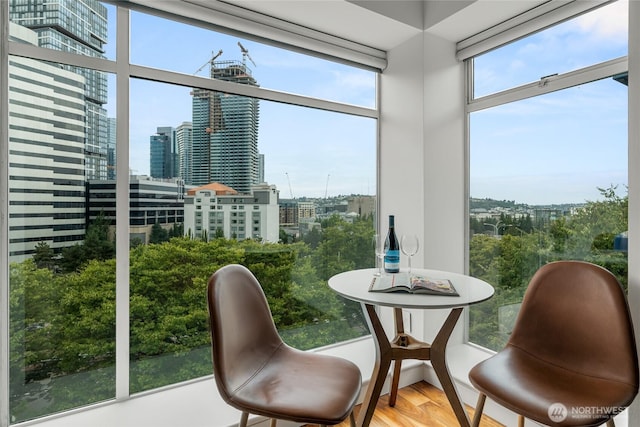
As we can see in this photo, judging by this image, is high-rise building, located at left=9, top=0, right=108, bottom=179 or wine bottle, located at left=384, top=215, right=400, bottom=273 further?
wine bottle, located at left=384, top=215, right=400, bottom=273

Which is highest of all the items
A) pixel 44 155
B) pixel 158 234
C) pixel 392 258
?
pixel 44 155

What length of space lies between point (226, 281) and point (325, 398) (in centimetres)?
60

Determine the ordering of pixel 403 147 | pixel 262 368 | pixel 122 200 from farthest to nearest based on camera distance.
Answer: pixel 403 147, pixel 122 200, pixel 262 368

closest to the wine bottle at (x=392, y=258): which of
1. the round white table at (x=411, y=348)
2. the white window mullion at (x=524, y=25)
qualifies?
the round white table at (x=411, y=348)

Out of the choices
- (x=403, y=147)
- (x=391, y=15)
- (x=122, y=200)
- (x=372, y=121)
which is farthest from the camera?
(x=372, y=121)

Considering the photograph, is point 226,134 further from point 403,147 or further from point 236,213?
point 403,147

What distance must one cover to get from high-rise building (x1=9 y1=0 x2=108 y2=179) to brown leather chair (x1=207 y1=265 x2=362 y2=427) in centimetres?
100

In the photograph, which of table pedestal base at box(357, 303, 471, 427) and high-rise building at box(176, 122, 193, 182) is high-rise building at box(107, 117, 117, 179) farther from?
table pedestal base at box(357, 303, 471, 427)

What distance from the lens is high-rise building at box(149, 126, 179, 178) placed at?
6.32ft

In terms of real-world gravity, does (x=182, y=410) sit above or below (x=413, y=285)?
below

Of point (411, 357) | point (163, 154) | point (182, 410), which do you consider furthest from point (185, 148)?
point (411, 357)

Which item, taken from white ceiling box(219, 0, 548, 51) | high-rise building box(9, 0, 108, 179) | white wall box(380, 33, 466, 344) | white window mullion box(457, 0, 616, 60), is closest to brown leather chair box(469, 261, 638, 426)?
white wall box(380, 33, 466, 344)

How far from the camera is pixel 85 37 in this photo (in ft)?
5.66

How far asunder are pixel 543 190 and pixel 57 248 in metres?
2.74
